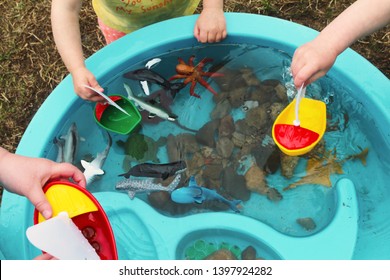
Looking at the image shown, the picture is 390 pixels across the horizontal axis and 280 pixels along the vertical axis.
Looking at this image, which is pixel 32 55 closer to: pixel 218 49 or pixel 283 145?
pixel 218 49

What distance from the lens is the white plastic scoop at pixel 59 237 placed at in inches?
33.9

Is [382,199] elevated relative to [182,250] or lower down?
elevated

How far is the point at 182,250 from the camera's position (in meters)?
1.32

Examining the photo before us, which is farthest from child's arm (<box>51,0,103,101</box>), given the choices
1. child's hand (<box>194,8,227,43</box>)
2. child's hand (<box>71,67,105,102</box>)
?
child's hand (<box>194,8,227,43</box>)

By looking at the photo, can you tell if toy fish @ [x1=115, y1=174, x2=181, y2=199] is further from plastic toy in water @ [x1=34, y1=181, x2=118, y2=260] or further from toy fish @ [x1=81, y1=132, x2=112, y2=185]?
plastic toy in water @ [x1=34, y1=181, x2=118, y2=260]

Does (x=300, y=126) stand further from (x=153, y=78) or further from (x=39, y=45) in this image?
(x=39, y=45)

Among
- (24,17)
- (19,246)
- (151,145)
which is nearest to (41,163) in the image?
(19,246)

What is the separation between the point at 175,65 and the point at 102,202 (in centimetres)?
48

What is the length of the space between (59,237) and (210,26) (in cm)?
77

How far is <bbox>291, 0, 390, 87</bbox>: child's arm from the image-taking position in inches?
42.1

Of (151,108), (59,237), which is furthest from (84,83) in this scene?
(59,237)

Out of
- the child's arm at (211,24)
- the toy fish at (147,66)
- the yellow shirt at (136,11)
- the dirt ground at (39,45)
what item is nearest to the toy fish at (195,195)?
the toy fish at (147,66)

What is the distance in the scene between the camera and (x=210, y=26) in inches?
53.7

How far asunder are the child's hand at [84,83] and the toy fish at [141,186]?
0.88 ft
